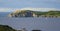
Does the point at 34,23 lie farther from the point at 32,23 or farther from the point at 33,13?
the point at 33,13

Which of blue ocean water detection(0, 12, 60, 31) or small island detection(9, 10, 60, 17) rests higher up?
small island detection(9, 10, 60, 17)

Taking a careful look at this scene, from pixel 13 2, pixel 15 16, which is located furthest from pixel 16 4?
pixel 15 16

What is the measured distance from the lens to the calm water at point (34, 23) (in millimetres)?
1602

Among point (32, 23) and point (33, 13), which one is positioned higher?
point (33, 13)

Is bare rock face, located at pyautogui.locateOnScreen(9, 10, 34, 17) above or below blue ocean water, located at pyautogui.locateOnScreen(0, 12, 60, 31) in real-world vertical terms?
above

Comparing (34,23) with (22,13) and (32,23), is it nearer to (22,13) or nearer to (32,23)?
(32,23)

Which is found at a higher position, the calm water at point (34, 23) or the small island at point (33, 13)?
the small island at point (33, 13)

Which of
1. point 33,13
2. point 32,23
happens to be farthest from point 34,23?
point 33,13

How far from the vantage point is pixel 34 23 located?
5.32 feet

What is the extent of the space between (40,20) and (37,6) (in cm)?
18

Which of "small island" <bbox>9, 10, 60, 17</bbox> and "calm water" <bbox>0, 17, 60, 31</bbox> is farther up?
"small island" <bbox>9, 10, 60, 17</bbox>

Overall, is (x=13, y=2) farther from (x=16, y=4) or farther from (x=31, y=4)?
(x=31, y=4)

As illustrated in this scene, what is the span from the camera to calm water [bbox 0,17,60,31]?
63.1 inches

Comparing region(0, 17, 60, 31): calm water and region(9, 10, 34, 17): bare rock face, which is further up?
region(9, 10, 34, 17): bare rock face
